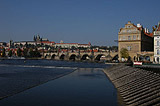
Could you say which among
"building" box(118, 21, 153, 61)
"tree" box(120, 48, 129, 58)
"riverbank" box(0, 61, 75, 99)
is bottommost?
"riverbank" box(0, 61, 75, 99)

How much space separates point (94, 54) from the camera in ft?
429

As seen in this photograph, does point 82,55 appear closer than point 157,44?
No

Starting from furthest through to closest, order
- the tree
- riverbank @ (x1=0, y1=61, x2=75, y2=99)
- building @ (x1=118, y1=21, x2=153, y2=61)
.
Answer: building @ (x1=118, y1=21, x2=153, y2=61) → the tree → riverbank @ (x1=0, y1=61, x2=75, y2=99)

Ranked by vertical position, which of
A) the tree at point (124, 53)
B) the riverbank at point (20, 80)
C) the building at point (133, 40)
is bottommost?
the riverbank at point (20, 80)

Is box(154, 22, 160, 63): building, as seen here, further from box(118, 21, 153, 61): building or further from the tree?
the tree

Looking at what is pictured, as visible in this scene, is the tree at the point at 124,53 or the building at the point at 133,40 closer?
the tree at the point at 124,53

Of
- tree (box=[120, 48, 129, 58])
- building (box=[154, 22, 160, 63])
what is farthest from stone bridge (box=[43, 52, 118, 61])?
building (box=[154, 22, 160, 63])

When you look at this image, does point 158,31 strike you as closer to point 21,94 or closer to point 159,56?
point 159,56

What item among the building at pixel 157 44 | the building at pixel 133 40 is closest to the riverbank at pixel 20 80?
the building at pixel 157 44

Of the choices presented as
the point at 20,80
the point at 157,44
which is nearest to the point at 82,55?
the point at 157,44

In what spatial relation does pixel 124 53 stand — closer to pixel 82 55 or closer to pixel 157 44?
pixel 157 44

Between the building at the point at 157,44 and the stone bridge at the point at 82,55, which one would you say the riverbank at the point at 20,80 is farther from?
the stone bridge at the point at 82,55

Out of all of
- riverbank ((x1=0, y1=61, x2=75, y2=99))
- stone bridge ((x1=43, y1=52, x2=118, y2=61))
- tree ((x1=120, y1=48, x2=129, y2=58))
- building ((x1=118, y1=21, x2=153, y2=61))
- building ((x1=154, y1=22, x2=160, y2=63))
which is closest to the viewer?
riverbank ((x1=0, y1=61, x2=75, y2=99))

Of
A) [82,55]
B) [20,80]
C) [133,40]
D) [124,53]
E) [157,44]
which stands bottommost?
[20,80]
